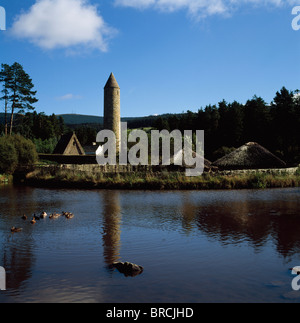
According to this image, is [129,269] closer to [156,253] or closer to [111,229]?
[156,253]

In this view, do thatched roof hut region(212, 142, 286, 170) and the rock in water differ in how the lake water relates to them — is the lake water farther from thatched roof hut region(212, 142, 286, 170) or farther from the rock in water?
thatched roof hut region(212, 142, 286, 170)

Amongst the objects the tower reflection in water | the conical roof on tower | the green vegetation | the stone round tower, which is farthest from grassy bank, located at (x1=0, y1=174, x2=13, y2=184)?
the conical roof on tower

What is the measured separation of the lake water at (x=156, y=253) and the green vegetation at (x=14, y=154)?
1638cm

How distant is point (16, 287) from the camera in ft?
19.7

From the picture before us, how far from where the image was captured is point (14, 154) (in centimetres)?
3031

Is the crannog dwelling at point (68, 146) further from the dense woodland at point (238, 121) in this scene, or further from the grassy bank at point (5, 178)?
the grassy bank at point (5, 178)

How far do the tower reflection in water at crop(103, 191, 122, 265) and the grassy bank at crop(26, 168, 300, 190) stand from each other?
17.3 feet

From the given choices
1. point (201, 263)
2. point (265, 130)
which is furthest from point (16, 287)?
point (265, 130)

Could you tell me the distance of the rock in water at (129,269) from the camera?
6.58 metres

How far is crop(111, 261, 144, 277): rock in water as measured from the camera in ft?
21.6

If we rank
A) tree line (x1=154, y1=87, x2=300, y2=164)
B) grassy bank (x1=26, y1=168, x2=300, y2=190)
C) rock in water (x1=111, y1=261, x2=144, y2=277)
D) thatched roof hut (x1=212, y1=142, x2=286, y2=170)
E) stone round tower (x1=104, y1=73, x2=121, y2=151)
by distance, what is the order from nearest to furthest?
1. rock in water (x1=111, y1=261, x2=144, y2=277)
2. grassy bank (x1=26, y1=168, x2=300, y2=190)
3. thatched roof hut (x1=212, y1=142, x2=286, y2=170)
4. tree line (x1=154, y1=87, x2=300, y2=164)
5. stone round tower (x1=104, y1=73, x2=121, y2=151)
